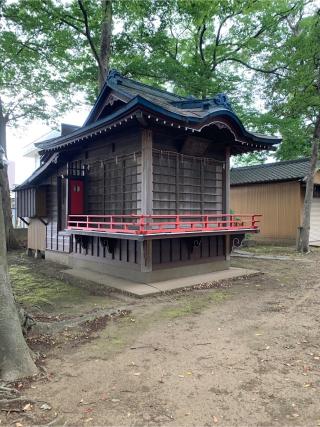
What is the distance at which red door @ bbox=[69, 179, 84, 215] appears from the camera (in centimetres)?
1071

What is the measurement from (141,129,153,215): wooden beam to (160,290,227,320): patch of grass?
7.97 ft

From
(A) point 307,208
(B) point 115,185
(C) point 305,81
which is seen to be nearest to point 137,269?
(B) point 115,185

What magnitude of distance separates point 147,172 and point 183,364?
5.25 meters

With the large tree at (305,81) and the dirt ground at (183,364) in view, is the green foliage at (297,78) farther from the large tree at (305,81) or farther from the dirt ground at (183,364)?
the dirt ground at (183,364)

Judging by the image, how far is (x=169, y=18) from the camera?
16.0 metres

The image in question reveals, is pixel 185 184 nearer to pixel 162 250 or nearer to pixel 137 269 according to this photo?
pixel 162 250

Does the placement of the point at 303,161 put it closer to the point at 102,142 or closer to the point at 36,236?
the point at 102,142

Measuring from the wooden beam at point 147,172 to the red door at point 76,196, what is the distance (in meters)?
3.24

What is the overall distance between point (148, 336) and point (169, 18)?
620 inches

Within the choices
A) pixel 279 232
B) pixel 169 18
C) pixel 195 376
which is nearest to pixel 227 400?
pixel 195 376

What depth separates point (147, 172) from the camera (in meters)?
8.41

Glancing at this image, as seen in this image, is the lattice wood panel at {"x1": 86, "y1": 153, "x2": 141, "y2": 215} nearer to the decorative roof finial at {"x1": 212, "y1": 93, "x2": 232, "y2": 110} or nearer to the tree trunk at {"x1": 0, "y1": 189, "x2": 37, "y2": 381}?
the decorative roof finial at {"x1": 212, "y1": 93, "x2": 232, "y2": 110}

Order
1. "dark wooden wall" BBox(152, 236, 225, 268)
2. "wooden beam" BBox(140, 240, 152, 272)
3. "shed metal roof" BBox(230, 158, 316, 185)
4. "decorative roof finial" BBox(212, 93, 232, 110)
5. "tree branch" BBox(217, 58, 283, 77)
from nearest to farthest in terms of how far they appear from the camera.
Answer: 1. "wooden beam" BBox(140, 240, 152, 272)
2. "dark wooden wall" BBox(152, 236, 225, 268)
3. "decorative roof finial" BBox(212, 93, 232, 110)
4. "shed metal roof" BBox(230, 158, 316, 185)
5. "tree branch" BBox(217, 58, 283, 77)

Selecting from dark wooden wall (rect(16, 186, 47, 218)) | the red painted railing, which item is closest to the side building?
the red painted railing
